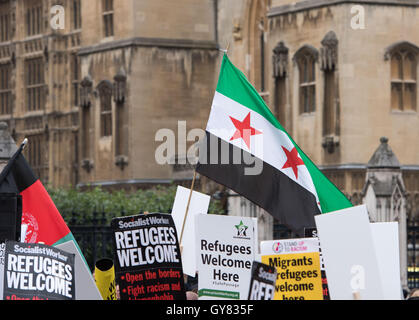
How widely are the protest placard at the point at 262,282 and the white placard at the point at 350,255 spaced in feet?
1.22

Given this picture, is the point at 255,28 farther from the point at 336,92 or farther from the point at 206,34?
the point at 336,92

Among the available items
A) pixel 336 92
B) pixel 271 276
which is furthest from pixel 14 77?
pixel 271 276

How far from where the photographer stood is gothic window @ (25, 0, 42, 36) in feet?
145

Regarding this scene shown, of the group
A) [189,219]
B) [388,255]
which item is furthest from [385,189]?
[388,255]

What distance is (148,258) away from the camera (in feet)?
31.0

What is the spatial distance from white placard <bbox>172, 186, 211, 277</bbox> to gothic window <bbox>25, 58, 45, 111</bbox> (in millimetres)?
31566

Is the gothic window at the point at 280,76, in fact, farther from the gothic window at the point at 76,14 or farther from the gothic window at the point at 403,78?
the gothic window at the point at 76,14

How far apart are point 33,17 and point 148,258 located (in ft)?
118

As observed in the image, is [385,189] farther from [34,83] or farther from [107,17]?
[34,83]

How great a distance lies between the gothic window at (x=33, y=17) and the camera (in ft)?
145

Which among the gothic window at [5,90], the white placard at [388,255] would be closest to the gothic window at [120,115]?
the gothic window at [5,90]

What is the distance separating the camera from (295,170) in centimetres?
1174

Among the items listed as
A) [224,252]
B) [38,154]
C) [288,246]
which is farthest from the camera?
[38,154]

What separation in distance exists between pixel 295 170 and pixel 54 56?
32535 mm
